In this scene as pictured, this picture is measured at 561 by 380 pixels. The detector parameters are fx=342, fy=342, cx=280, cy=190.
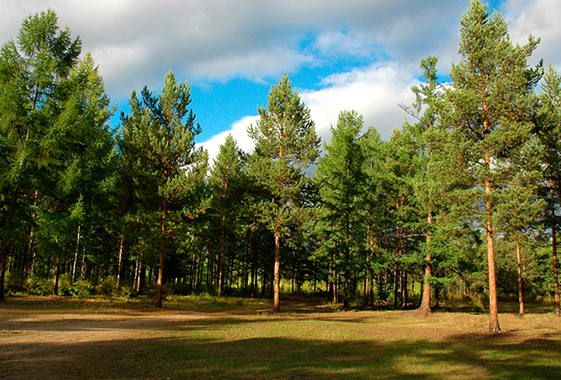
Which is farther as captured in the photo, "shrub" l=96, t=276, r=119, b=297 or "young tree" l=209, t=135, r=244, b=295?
"young tree" l=209, t=135, r=244, b=295

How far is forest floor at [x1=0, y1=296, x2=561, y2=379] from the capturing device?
7543 mm

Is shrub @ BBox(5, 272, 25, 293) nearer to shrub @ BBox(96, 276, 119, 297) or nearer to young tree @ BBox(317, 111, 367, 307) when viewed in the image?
shrub @ BBox(96, 276, 119, 297)

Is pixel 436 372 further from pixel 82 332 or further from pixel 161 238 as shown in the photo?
pixel 161 238

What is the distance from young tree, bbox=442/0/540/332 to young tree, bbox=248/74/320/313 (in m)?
9.28

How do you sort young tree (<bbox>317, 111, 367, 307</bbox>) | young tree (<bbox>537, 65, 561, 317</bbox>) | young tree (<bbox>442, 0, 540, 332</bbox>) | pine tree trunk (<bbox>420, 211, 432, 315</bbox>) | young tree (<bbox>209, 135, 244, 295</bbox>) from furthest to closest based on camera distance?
young tree (<bbox>209, 135, 244, 295</bbox>)
young tree (<bbox>317, 111, 367, 307</bbox>)
pine tree trunk (<bbox>420, 211, 432, 315</bbox>)
young tree (<bbox>537, 65, 561, 317</bbox>)
young tree (<bbox>442, 0, 540, 332</bbox>)

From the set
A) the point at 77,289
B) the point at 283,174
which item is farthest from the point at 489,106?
the point at 77,289

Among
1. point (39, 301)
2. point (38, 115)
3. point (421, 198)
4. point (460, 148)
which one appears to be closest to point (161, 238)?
point (39, 301)

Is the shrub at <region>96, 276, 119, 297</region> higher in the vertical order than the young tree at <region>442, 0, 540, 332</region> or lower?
lower

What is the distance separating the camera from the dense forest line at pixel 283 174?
51.3ft

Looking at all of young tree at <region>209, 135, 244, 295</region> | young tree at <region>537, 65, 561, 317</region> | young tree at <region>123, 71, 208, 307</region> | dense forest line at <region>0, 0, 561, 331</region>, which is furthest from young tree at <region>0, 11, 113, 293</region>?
young tree at <region>537, 65, 561, 317</region>

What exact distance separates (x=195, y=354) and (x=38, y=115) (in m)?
15.1

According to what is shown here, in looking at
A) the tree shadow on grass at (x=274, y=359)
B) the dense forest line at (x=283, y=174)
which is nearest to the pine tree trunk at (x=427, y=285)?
the dense forest line at (x=283, y=174)

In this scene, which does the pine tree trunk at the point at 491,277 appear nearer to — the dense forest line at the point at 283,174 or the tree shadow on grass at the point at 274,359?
the dense forest line at the point at 283,174

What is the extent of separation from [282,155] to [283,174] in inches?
75.5
